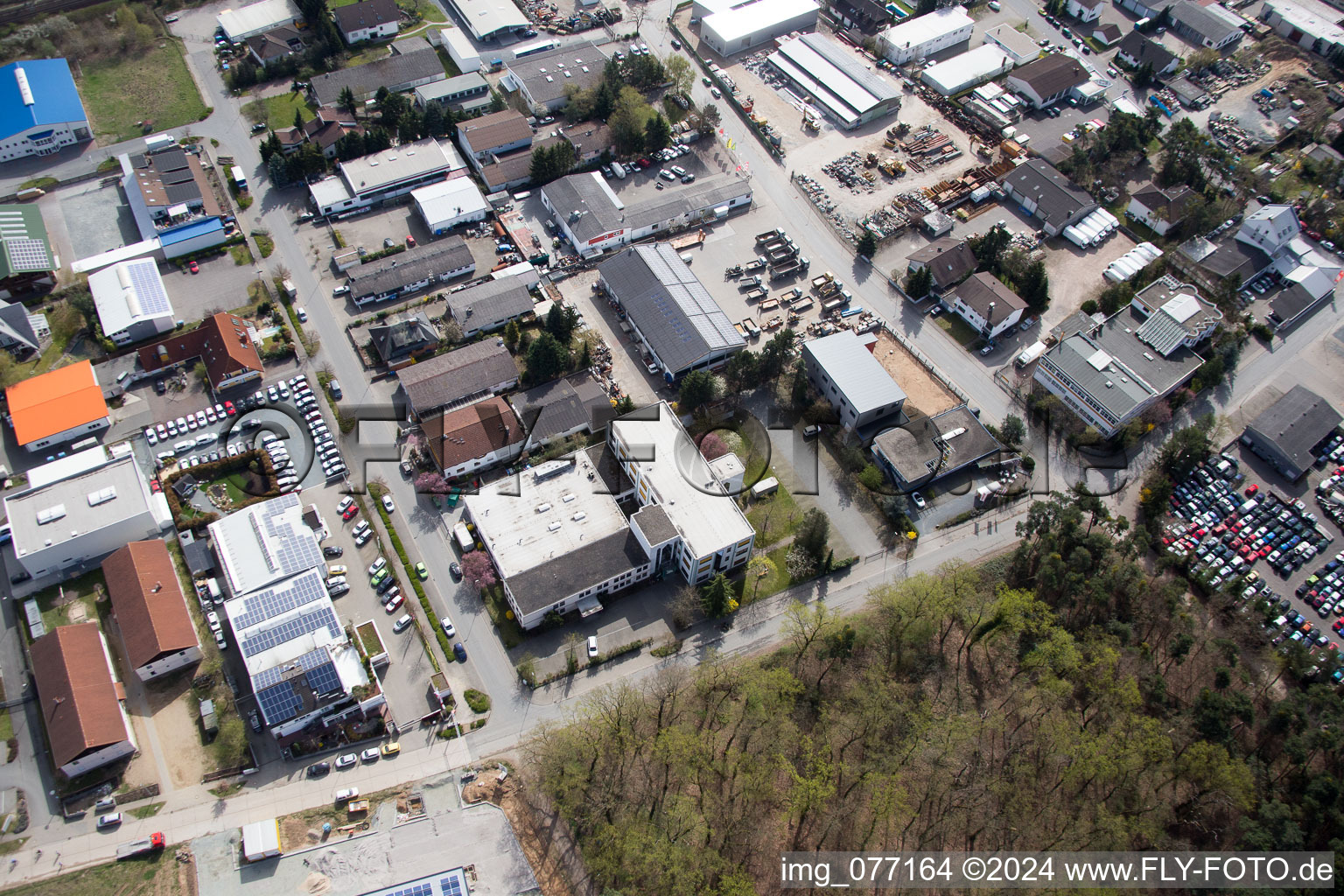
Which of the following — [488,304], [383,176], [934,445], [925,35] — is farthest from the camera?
[925,35]

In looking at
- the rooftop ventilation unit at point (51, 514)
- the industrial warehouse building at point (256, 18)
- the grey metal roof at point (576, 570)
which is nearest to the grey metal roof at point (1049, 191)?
the grey metal roof at point (576, 570)

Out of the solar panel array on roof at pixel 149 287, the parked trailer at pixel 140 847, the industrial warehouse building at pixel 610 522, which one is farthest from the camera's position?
the solar panel array on roof at pixel 149 287

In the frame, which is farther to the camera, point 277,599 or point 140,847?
point 277,599

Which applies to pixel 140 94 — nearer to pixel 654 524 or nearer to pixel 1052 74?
pixel 654 524

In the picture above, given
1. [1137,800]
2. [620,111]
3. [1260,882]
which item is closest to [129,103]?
[620,111]

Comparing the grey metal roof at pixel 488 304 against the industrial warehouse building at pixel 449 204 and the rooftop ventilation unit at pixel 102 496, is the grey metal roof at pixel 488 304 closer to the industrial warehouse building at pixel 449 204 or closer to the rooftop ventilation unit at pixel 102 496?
the industrial warehouse building at pixel 449 204

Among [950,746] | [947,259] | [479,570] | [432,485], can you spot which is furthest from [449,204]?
[950,746]

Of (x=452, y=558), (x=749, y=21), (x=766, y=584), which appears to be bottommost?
(x=766, y=584)
